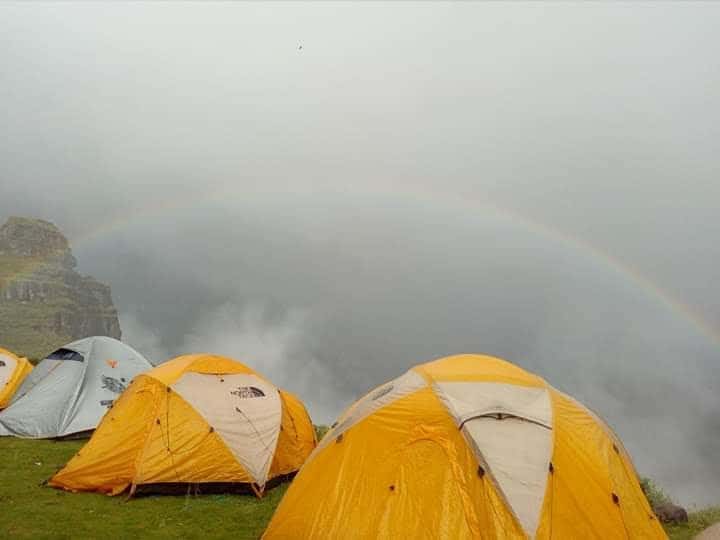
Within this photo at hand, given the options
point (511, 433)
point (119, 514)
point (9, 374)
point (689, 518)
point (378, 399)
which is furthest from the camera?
point (9, 374)

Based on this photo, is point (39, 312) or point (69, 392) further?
point (39, 312)

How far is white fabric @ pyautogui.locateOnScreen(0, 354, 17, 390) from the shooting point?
21.0m

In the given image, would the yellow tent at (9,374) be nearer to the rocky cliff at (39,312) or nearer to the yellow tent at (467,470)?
the yellow tent at (467,470)

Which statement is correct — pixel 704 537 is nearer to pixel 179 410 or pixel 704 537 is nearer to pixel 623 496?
pixel 623 496

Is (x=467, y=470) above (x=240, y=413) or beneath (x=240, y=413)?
above

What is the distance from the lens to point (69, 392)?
711 inches

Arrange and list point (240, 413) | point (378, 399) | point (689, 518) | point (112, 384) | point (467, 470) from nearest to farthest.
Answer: point (467, 470) → point (378, 399) → point (689, 518) → point (240, 413) → point (112, 384)

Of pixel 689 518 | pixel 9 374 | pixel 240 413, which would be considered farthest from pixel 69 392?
pixel 689 518

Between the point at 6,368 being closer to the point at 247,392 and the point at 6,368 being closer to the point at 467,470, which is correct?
the point at 247,392

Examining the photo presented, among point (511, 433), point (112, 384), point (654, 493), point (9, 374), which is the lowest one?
point (9, 374)

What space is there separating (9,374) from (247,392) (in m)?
12.9

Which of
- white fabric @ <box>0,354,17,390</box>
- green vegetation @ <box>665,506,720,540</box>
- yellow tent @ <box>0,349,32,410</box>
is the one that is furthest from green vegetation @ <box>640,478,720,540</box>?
white fabric @ <box>0,354,17,390</box>

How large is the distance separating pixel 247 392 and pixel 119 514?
4.19 m

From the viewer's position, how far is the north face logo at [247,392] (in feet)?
46.0
